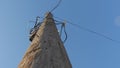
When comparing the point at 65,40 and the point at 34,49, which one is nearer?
the point at 34,49

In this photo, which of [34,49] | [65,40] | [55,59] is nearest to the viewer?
[55,59]

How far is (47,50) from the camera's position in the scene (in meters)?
7.46

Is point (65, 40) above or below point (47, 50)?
below

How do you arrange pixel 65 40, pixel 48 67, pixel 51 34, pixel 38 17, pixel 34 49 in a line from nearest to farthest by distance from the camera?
pixel 48 67, pixel 34 49, pixel 51 34, pixel 65 40, pixel 38 17

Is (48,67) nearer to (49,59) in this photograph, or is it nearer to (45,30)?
(49,59)

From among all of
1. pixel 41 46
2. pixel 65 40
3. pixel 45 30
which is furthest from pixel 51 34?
pixel 65 40

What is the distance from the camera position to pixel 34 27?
11.9m

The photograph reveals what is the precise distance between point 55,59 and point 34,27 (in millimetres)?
4893

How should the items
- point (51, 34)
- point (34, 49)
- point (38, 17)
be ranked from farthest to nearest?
point (38, 17)
point (51, 34)
point (34, 49)

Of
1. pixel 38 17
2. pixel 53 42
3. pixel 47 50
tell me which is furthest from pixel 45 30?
pixel 38 17

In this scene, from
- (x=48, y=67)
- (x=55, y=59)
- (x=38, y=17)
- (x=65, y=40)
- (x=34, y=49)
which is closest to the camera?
(x=48, y=67)

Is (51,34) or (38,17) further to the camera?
(38,17)

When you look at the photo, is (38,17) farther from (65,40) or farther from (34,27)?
(65,40)

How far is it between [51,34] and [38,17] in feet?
13.2
